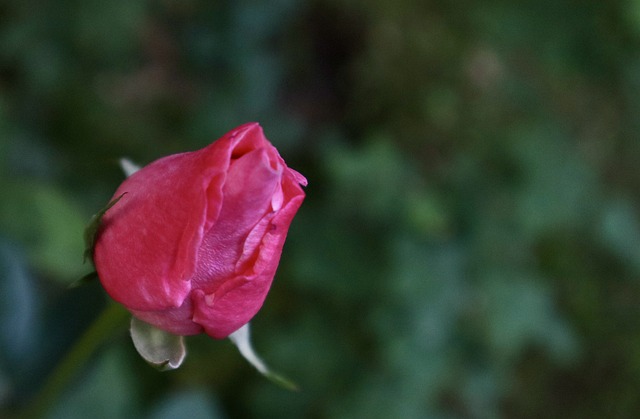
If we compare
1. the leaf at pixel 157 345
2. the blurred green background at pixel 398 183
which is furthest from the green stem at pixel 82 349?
the blurred green background at pixel 398 183

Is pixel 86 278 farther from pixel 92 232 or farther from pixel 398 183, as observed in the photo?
pixel 398 183

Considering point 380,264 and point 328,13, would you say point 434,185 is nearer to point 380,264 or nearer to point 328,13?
point 380,264

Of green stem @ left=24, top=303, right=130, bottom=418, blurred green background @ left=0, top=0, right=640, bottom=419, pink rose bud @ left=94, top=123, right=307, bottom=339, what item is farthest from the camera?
blurred green background @ left=0, top=0, right=640, bottom=419

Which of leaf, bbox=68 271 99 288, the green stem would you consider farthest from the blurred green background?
leaf, bbox=68 271 99 288

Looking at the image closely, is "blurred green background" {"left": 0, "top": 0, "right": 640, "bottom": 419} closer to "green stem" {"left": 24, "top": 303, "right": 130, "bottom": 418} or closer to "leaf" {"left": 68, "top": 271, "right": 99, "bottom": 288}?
"green stem" {"left": 24, "top": 303, "right": 130, "bottom": 418}

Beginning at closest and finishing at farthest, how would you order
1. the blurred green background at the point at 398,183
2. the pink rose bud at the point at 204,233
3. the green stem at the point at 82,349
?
the pink rose bud at the point at 204,233 < the green stem at the point at 82,349 < the blurred green background at the point at 398,183

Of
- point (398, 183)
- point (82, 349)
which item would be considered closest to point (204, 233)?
point (82, 349)

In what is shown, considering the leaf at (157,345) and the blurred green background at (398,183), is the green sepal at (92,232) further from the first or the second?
the blurred green background at (398,183)

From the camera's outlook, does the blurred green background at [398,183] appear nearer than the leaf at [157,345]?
No
